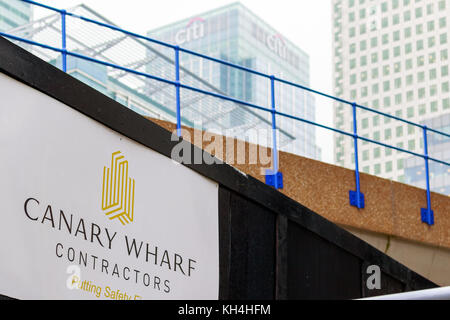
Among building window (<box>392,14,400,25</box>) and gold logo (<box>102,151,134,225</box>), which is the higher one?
building window (<box>392,14,400,25</box>)

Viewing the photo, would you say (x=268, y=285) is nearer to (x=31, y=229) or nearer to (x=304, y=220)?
(x=304, y=220)

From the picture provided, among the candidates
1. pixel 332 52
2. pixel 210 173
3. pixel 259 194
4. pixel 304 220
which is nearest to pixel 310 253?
pixel 304 220

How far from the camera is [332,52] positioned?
510ft

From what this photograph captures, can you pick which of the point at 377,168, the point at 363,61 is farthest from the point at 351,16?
the point at 377,168

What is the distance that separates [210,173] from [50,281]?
2.02 m

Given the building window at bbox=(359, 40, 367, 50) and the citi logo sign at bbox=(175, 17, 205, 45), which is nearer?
the building window at bbox=(359, 40, 367, 50)

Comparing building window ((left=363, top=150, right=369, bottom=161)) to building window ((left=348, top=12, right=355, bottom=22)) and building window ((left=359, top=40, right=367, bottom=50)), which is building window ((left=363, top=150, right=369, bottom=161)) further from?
building window ((left=348, top=12, right=355, bottom=22))

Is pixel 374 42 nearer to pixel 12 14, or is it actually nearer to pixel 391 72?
pixel 391 72

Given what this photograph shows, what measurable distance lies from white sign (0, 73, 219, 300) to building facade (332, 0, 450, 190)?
403 ft

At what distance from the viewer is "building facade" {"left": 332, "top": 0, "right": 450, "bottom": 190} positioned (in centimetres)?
13325

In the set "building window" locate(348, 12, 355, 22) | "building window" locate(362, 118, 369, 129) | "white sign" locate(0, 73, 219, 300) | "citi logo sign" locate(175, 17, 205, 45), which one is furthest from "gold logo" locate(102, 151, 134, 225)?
"citi logo sign" locate(175, 17, 205, 45)

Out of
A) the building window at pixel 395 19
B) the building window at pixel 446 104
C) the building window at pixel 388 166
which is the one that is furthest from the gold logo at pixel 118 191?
the building window at pixel 395 19

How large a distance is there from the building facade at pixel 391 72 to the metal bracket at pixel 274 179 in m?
119
